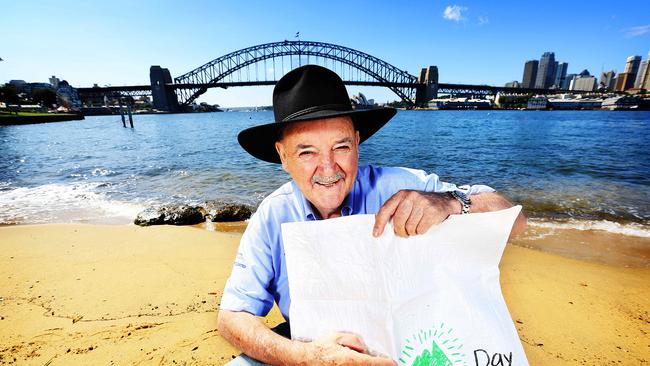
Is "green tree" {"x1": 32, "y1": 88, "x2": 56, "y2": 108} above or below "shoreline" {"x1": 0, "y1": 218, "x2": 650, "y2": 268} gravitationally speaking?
above

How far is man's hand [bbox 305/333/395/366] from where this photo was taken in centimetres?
105

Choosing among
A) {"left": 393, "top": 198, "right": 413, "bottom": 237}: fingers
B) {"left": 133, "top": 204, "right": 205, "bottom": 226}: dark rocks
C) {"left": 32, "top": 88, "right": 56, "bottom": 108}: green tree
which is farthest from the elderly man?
{"left": 32, "top": 88, "right": 56, "bottom": 108}: green tree

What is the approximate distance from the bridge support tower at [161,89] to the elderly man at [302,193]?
117m

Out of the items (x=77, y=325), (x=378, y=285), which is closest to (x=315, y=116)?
(x=378, y=285)

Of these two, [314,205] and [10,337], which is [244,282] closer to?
[314,205]

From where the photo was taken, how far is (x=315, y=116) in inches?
55.3

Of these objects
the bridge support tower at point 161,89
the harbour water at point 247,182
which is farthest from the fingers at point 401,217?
the bridge support tower at point 161,89

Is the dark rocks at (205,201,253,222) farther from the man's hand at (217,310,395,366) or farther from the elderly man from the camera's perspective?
the man's hand at (217,310,395,366)

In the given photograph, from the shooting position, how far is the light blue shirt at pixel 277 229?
5.08 ft

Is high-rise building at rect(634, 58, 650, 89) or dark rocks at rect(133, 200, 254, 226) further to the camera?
high-rise building at rect(634, 58, 650, 89)

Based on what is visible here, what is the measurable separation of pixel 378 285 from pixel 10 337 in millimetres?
3821

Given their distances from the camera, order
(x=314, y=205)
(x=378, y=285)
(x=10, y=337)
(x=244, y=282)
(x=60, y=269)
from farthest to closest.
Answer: (x=60, y=269), (x=10, y=337), (x=314, y=205), (x=244, y=282), (x=378, y=285)

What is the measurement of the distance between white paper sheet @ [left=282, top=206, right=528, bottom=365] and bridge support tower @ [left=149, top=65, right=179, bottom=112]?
117 meters

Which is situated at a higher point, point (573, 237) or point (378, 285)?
point (378, 285)
